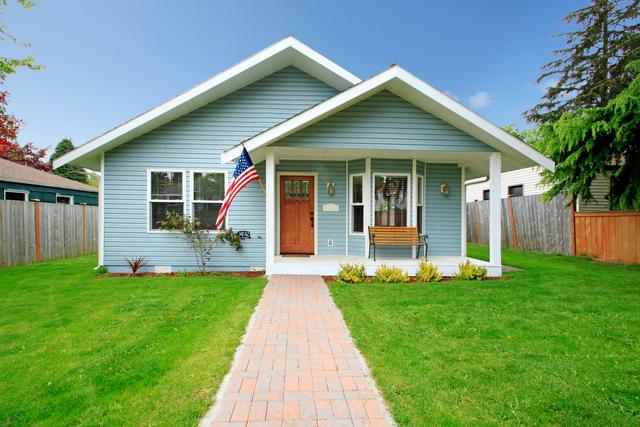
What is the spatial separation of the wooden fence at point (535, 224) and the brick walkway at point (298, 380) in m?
11.3

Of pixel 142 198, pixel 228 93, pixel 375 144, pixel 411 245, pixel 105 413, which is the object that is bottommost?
pixel 105 413

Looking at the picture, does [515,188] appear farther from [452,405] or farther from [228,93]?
[452,405]

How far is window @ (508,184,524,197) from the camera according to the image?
18094 mm

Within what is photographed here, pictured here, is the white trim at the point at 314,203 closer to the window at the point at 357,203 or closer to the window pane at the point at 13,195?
the window at the point at 357,203

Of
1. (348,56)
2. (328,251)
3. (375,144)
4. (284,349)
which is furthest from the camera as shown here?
(348,56)

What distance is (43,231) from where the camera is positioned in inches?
436

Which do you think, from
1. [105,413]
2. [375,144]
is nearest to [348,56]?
[375,144]

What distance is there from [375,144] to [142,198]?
623 cm

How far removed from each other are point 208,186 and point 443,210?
6676mm

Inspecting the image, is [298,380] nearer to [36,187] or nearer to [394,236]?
[394,236]

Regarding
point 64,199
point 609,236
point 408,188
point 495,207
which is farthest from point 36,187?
point 609,236

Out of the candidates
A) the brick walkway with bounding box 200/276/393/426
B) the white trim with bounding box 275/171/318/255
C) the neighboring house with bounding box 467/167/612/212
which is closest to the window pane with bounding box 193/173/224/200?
the white trim with bounding box 275/171/318/255

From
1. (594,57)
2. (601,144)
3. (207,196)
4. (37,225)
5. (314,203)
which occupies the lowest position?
(37,225)

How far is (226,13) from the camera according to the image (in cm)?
1571
